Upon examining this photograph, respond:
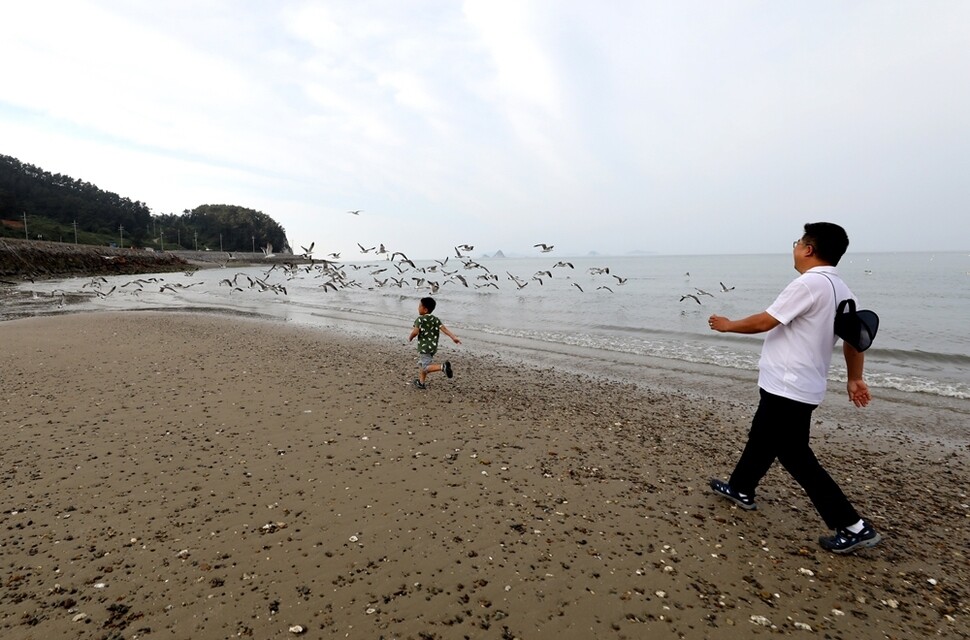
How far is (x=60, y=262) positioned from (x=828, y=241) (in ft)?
240

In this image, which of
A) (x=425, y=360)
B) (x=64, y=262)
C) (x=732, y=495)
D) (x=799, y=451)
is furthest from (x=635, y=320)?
(x=64, y=262)

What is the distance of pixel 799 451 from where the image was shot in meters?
3.79

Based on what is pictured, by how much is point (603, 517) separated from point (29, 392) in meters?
9.33

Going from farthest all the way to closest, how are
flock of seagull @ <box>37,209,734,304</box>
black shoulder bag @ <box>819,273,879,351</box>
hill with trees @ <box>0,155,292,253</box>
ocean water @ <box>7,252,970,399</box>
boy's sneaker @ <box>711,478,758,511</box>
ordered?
hill with trees @ <box>0,155,292,253</box> → flock of seagull @ <box>37,209,734,304</box> → ocean water @ <box>7,252,970,399</box> → boy's sneaker @ <box>711,478,758,511</box> → black shoulder bag @ <box>819,273,879,351</box>

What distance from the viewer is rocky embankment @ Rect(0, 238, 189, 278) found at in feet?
148

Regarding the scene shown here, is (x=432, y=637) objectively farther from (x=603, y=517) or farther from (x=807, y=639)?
(x=807, y=639)

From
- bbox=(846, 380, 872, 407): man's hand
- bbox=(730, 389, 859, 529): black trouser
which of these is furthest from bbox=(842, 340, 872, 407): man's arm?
bbox=(730, 389, 859, 529): black trouser

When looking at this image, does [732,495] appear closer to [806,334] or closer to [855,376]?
[855,376]

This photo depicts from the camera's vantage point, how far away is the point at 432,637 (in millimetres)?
2803

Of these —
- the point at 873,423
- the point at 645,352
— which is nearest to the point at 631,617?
the point at 873,423

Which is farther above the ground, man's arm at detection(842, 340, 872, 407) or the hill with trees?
the hill with trees

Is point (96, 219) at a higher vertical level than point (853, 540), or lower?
higher

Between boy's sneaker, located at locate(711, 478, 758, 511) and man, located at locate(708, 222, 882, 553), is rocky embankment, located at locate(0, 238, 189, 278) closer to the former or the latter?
boy's sneaker, located at locate(711, 478, 758, 511)

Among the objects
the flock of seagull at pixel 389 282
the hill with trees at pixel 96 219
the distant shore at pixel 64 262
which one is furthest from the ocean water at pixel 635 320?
the hill with trees at pixel 96 219
